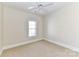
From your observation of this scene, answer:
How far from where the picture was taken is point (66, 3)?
1.50 meters

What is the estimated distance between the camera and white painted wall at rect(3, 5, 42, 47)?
1.42 meters

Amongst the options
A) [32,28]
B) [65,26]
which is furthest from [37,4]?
[65,26]

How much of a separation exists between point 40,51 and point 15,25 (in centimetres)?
60

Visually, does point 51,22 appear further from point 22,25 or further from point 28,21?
point 22,25

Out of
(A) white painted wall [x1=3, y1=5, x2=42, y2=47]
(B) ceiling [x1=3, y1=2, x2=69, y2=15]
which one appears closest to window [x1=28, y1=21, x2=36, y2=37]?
(A) white painted wall [x1=3, y1=5, x2=42, y2=47]

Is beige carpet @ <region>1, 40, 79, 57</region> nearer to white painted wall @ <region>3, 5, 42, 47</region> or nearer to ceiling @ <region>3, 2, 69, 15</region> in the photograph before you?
white painted wall @ <region>3, 5, 42, 47</region>

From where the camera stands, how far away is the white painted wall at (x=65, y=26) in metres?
1.45

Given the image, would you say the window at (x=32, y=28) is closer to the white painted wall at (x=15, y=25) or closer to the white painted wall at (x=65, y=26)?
the white painted wall at (x=15, y=25)

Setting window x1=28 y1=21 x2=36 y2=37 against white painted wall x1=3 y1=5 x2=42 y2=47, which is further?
window x1=28 y1=21 x2=36 y2=37

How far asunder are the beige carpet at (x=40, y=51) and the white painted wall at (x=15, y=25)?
12cm

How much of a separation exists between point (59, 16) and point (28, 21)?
0.53m

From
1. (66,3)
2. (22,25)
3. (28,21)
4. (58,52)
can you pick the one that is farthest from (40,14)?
(58,52)

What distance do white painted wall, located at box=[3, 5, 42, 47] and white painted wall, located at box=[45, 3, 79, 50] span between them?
19cm

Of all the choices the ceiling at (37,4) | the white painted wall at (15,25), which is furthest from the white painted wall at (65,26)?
the white painted wall at (15,25)
